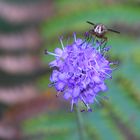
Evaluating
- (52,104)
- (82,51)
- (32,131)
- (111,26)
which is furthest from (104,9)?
(82,51)

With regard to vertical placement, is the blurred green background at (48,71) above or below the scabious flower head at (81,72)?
above

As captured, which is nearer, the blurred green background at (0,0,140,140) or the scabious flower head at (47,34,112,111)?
the scabious flower head at (47,34,112,111)

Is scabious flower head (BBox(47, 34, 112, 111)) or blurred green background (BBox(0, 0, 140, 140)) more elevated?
blurred green background (BBox(0, 0, 140, 140))

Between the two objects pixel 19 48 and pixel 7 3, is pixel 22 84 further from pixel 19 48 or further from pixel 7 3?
pixel 7 3

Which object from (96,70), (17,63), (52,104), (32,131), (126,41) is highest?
(17,63)
